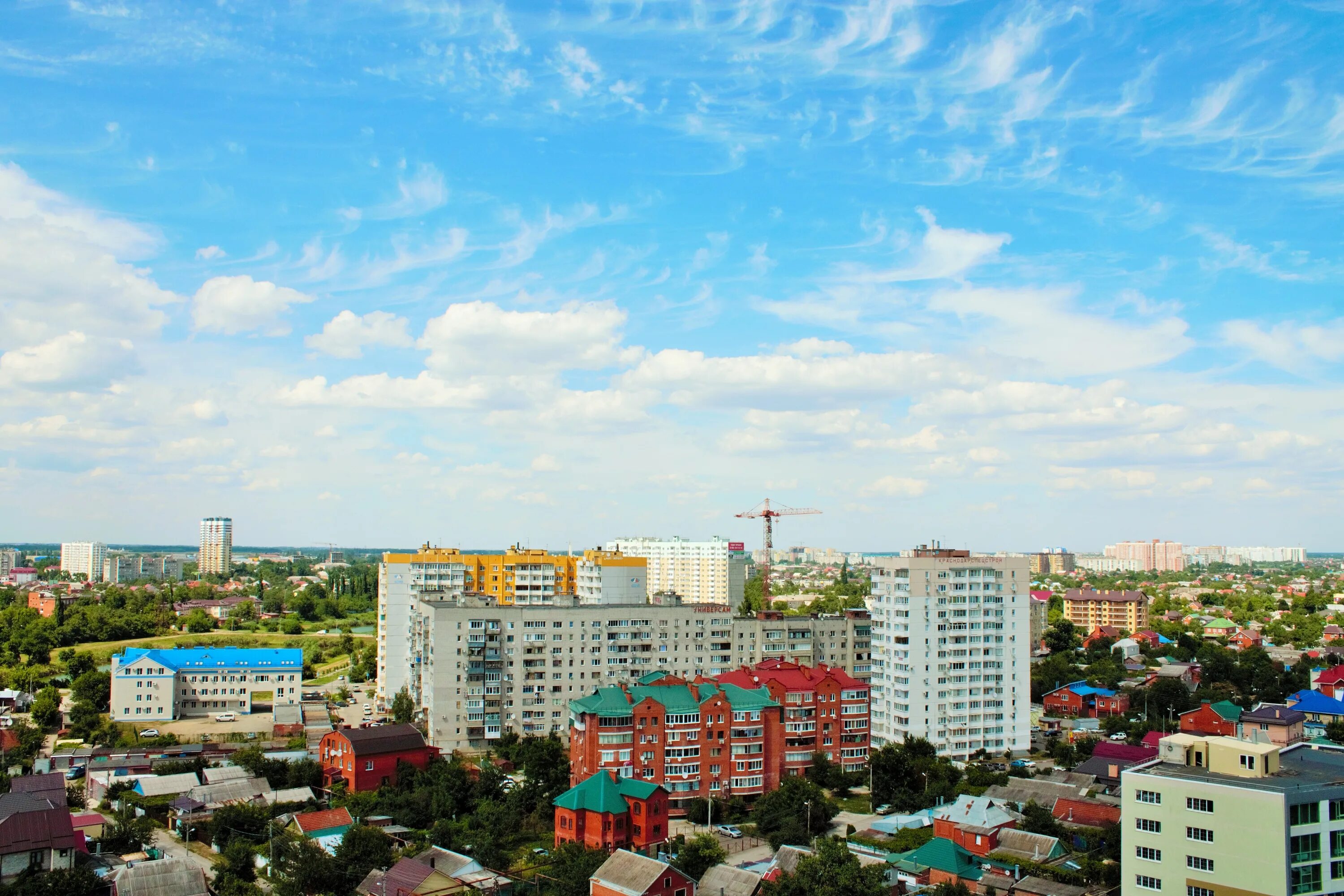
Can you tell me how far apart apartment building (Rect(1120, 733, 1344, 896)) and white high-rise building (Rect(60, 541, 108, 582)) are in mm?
A: 157913

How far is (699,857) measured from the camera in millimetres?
24000

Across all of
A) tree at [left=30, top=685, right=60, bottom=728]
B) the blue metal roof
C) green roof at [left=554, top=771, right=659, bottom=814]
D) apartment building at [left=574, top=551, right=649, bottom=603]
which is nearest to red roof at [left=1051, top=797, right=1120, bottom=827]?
green roof at [left=554, top=771, right=659, bottom=814]

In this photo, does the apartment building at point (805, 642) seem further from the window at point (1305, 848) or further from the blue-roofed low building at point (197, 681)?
the blue-roofed low building at point (197, 681)

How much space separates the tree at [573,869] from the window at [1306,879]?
45.1 feet

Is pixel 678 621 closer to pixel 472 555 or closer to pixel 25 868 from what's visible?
pixel 472 555

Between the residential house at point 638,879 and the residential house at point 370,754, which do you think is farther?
the residential house at point 370,754

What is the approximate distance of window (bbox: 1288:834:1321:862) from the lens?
17.7 meters

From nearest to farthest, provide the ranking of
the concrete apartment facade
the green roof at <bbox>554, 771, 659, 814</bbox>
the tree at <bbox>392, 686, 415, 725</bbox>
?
the green roof at <bbox>554, 771, 659, 814</bbox> < the concrete apartment facade < the tree at <bbox>392, 686, 415, 725</bbox>

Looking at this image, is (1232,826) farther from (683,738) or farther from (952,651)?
(952,651)

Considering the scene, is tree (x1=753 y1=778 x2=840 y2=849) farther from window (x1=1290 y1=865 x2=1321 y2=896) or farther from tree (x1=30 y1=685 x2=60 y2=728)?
tree (x1=30 y1=685 x2=60 y2=728)

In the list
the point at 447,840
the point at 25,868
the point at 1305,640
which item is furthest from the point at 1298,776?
the point at 1305,640

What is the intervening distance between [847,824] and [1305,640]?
5689cm

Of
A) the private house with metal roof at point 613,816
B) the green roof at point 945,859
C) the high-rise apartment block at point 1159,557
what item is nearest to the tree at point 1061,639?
the green roof at point 945,859

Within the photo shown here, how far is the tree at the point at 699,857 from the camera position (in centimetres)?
2375
